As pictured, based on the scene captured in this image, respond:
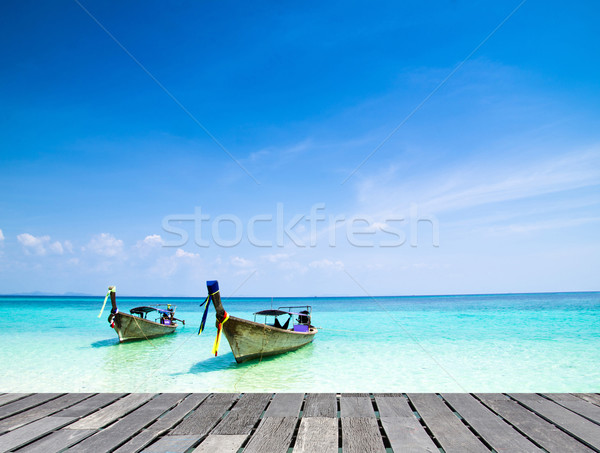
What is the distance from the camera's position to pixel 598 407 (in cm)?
308

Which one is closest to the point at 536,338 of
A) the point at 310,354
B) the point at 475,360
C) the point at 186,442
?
the point at 475,360

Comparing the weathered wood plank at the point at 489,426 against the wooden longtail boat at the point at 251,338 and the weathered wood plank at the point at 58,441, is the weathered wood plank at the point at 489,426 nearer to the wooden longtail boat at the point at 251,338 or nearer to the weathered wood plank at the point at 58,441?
the weathered wood plank at the point at 58,441

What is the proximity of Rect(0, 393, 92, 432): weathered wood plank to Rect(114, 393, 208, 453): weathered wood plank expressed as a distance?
1.06 metres

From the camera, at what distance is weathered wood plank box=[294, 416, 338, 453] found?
2.37 meters

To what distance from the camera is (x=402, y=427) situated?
2.71m

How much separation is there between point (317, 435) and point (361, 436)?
1.09 feet

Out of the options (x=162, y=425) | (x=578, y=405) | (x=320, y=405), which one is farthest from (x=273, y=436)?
(x=578, y=405)

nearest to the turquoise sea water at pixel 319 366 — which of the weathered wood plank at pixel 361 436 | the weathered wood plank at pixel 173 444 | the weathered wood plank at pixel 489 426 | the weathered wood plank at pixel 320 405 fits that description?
the weathered wood plank at pixel 320 405

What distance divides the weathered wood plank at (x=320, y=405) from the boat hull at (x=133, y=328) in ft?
49.6

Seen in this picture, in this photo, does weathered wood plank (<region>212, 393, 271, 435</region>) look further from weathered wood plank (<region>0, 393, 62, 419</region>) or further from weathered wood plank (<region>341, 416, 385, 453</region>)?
weathered wood plank (<region>0, 393, 62, 419</region>)

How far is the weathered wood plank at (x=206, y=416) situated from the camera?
266cm

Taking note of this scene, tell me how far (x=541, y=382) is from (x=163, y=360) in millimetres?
12019

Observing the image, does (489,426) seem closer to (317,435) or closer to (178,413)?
(317,435)

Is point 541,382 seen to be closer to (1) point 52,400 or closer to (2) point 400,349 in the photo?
(2) point 400,349
